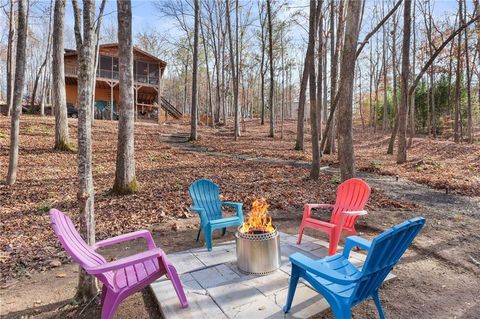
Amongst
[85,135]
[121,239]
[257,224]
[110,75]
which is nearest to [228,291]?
[257,224]

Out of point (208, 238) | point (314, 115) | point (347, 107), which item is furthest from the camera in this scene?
point (314, 115)

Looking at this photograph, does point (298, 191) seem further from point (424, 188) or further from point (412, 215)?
point (424, 188)

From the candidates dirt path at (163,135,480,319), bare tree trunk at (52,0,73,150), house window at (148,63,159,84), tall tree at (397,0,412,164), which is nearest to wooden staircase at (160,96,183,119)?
house window at (148,63,159,84)

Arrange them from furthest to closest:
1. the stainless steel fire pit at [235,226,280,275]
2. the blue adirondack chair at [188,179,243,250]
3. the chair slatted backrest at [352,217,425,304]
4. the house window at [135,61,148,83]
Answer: the house window at [135,61,148,83] < the blue adirondack chair at [188,179,243,250] < the stainless steel fire pit at [235,226,280,275] < the chair slatted backrest at [352,217,425,304]

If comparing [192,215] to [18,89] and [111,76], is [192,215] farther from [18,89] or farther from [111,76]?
[111,76]

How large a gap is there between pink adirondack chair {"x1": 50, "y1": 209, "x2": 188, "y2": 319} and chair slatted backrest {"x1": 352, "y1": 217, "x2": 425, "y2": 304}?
5.04 ft

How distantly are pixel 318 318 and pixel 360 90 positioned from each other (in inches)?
1293

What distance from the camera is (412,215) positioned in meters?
5.48

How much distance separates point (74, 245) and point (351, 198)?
11.0 feet

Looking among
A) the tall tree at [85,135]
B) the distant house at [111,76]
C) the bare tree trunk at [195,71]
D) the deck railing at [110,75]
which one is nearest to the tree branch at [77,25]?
the tall tree at [85,135]

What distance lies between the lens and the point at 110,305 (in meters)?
2.44

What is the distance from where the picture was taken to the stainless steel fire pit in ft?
10.7

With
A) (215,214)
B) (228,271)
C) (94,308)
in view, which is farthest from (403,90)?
(94,308)

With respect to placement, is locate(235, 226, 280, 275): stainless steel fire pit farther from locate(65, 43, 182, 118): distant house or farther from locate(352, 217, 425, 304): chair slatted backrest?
locate(65, 43, 182, 118): distant house
